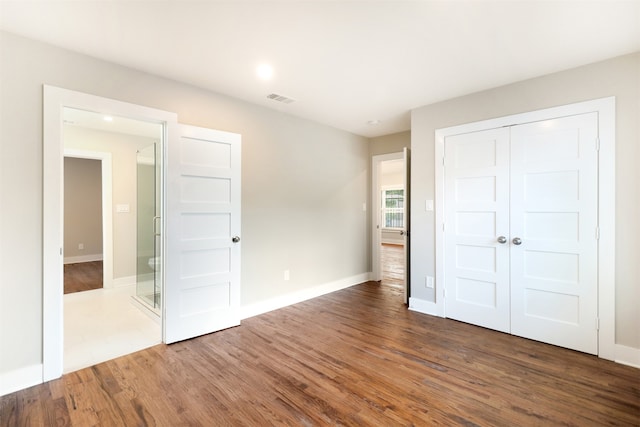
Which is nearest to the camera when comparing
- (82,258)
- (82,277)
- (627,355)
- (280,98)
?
(627,355)

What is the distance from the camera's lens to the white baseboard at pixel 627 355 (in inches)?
95.4

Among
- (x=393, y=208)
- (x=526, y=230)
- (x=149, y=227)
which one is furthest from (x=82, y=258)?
(x=393, y=208)

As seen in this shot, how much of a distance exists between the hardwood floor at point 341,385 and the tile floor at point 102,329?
0.73ft

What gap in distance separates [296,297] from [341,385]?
2.02 meters

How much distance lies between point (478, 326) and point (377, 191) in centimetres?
281

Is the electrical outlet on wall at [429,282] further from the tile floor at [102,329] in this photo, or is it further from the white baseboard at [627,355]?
the tile floor at [102,329]

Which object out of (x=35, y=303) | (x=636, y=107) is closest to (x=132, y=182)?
(x=35, y=303)

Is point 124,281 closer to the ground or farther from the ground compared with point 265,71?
closer to the ground

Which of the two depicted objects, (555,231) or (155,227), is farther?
(155,227)

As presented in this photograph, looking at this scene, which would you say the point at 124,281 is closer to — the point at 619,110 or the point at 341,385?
the point at 341,385

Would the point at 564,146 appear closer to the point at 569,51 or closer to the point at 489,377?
the point at 569,51

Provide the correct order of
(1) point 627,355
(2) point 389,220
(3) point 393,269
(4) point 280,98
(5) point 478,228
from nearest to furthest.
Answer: (1) point 627,355
(5) point 478,228
(4) point 280,98
(3) point 393,269
(2) point 389,220

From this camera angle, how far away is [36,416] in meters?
1.84

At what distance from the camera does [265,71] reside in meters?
2.76
